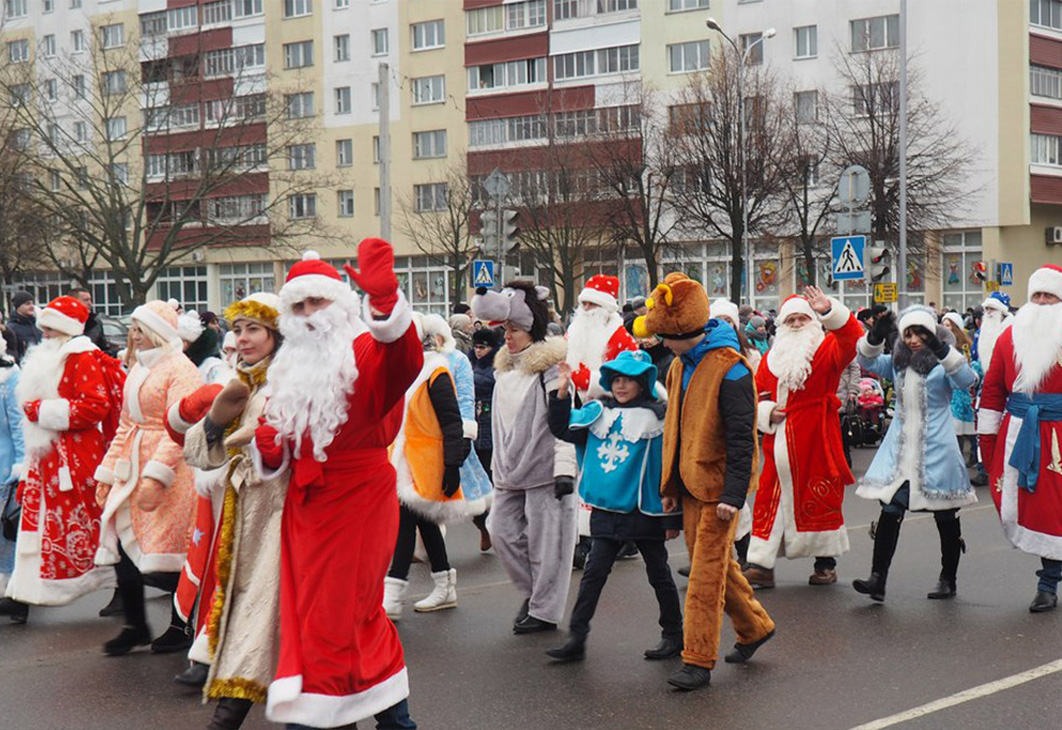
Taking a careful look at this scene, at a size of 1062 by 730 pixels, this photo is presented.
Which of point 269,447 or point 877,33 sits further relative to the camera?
point 877,33

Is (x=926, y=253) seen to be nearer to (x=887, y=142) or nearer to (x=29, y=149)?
(x=887, y=142)

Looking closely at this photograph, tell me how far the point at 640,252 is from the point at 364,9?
2007 centimetres

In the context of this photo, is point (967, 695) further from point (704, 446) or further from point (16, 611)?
point (16, 611)

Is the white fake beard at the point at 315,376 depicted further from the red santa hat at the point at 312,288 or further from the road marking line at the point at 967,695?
the road marking line at the point at 967,695

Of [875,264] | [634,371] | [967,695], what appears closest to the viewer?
[967,695]

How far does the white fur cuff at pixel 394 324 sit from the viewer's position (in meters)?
4.60

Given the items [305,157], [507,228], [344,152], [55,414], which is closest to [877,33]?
[344,152]

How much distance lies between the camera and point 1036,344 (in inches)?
333

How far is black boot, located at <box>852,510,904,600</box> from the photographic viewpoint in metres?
8.57

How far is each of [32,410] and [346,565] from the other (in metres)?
3.94

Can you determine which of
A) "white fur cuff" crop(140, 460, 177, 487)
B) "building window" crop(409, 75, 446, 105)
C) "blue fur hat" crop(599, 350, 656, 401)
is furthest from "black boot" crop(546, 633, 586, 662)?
"building window" crop(409, 75, 446, 105)

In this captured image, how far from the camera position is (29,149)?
4347 centimetres

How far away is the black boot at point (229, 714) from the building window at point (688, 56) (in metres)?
49.0

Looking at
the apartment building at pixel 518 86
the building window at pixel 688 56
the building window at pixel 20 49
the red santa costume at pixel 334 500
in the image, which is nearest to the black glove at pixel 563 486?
the red santa costume at pixel 334 500
